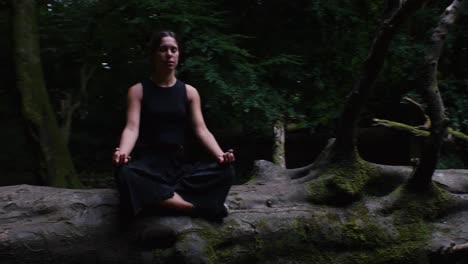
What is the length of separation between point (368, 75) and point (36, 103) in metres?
3.55

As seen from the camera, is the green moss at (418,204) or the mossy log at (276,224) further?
Result: the green moss at (418,204)

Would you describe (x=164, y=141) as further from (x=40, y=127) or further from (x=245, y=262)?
(x=40, y=127)

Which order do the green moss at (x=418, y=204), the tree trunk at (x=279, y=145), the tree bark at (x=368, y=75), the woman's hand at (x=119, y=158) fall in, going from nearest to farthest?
the woman's hand at (x=119, y=158)
the tree bark at (x=368, y=75)
the green moss at (x=418, y=204)
the tree trunk at (x=279, y=145)

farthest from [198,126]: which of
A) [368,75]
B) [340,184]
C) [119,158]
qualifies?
[368,75]

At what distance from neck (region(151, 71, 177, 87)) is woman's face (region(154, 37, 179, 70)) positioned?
5 cm

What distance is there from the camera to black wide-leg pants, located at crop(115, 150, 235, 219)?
309 centimetres

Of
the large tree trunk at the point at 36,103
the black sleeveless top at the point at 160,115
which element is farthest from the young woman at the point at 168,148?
the large tree trunk at the point at 36,103

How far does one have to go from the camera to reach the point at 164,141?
132 inches

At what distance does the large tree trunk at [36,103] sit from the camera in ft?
19.2

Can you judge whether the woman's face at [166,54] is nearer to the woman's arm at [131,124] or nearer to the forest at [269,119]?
the woman's arm at [131,124]

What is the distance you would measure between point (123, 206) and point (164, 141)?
44 centimetres

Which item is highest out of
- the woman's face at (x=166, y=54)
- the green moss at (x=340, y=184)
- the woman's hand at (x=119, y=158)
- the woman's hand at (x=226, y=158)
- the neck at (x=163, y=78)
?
the woman's face at (x=166, y=54)

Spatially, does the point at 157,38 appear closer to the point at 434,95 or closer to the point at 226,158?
the point at 226,158

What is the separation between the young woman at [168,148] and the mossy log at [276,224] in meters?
0.11
